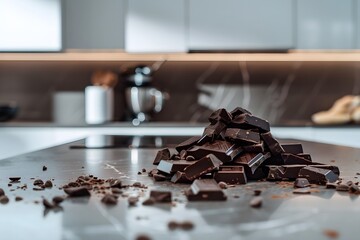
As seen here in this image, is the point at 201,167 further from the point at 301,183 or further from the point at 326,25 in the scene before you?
the point at 326,25

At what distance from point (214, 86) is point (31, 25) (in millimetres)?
1238

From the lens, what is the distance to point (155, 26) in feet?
9.75

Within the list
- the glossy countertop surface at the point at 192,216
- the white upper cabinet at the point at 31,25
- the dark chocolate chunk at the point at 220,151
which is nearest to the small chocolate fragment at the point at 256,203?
the glossy countertop surface at the point at 192,216

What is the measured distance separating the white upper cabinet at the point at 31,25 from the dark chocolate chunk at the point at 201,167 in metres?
2.36

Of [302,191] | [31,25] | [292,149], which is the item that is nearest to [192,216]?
[302,191]

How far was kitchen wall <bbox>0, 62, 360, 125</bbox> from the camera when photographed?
3361 millimetres

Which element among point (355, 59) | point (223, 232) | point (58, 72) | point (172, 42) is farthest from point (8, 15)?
point (223, 232)

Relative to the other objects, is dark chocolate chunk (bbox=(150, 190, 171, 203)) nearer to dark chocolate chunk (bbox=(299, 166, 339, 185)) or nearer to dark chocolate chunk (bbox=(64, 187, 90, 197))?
dark chocolate chunk (bbox=(64, 187, 90, 197))

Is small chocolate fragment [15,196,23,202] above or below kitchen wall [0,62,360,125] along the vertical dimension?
below

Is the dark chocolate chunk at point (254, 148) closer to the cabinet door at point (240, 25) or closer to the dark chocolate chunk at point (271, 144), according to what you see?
the dark chocolate chunk at point (271, 144)

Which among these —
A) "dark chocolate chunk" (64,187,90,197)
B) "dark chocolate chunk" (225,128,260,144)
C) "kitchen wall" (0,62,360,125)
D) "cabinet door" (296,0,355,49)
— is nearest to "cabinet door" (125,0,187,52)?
"kitchen wall" (0,62,360,125)

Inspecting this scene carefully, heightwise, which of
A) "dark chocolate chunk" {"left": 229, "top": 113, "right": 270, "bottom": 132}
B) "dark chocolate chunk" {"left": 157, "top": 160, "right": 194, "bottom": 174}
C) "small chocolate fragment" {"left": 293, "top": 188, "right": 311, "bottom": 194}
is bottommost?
"small chocolate fragment" {"left": 293, "top": 188, "right": 311, "bottom": 194}

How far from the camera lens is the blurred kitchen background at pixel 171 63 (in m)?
2.95

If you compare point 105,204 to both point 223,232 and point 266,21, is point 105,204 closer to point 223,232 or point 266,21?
point 223,232
